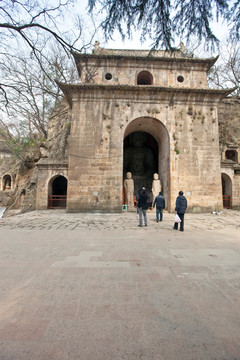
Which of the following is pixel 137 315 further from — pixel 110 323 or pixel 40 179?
pixel 40 179

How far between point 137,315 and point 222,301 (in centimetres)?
113

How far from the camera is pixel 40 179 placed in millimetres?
12305

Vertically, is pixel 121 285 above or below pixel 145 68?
below

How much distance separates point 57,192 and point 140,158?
9015 mm

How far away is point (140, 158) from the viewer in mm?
17438

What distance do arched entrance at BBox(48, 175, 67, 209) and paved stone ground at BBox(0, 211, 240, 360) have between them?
9.21 meters

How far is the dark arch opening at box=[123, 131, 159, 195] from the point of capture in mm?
17047

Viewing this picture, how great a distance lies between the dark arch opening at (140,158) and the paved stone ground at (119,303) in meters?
13.4

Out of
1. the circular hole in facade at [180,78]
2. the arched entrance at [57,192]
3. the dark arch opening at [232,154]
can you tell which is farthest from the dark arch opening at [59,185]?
the dark arch opening at [232,154]

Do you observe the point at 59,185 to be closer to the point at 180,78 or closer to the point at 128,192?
the point at 128,192

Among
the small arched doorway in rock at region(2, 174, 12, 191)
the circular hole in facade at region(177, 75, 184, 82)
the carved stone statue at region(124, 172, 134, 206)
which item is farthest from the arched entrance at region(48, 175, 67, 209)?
the small arched doorway in rock at region(2, 174, 12, 191)

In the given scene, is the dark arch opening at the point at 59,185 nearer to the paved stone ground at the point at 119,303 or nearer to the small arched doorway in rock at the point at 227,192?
the paved stone ground at the point at 119,303

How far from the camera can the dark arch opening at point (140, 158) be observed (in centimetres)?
1705

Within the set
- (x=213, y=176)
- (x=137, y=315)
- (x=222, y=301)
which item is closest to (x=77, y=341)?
(x=137, y=315)
